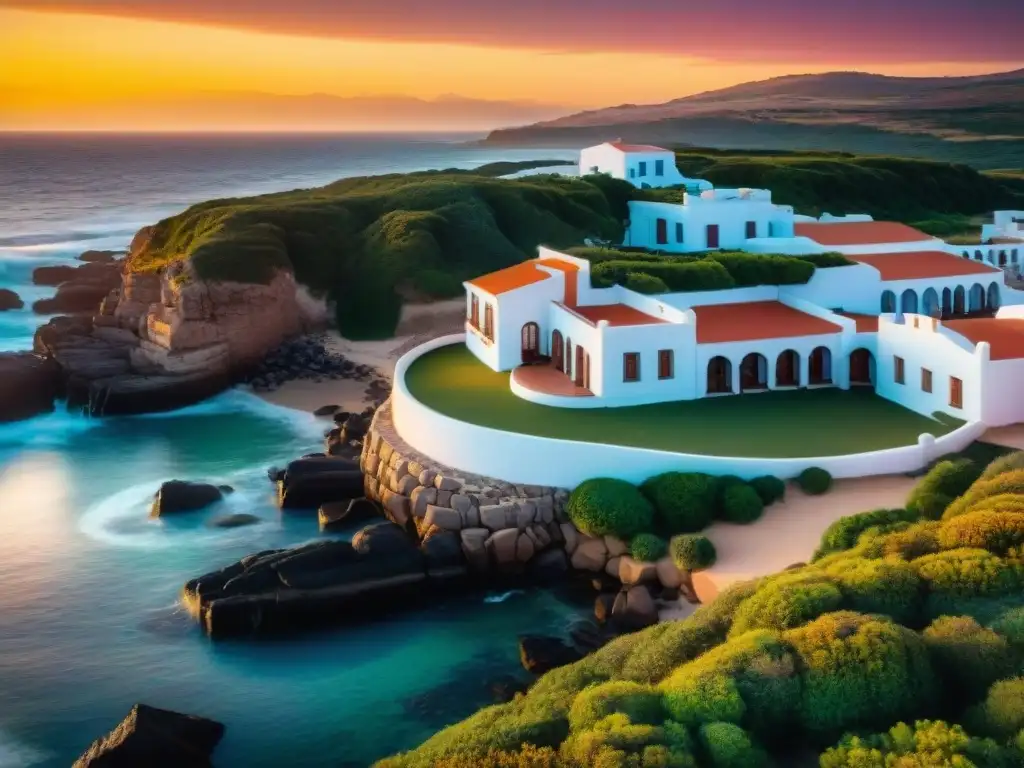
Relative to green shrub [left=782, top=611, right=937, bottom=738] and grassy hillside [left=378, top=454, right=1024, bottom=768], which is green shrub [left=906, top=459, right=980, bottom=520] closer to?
grassy hillside [left=378, top=454, right=1024, bottom=768]

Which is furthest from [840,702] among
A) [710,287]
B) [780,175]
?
[780,175]

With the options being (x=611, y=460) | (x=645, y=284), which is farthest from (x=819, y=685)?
(x=645, y=284)

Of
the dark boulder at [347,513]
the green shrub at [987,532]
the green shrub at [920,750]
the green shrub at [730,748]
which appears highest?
the green shrub at [987,532]

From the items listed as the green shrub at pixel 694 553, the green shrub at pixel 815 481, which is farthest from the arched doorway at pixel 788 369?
the green shrub at pixel 694 553

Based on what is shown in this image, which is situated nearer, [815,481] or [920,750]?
[920,750]

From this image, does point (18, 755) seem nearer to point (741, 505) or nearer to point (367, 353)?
point (741, 505)

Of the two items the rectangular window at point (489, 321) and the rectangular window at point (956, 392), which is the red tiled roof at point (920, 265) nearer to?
the rectangular window at point (956, 392)
